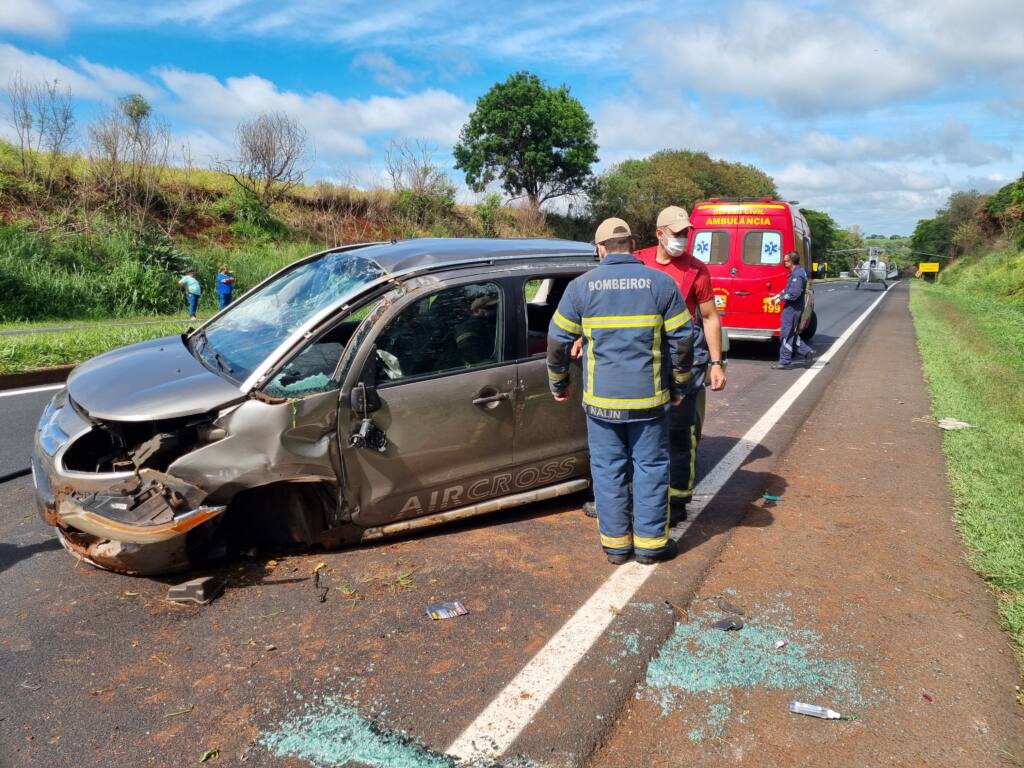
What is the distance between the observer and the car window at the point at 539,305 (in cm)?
433

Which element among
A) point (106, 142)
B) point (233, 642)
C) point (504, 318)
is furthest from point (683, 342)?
point (106, 142)

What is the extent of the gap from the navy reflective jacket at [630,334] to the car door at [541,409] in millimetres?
510

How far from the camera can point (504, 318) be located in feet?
13.8

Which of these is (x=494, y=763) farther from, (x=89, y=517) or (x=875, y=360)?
(x=875, y=360)

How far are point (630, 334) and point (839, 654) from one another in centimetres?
175

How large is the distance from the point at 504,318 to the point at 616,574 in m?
1.60

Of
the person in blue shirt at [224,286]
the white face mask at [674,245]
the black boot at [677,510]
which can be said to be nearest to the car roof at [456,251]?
the white face mask at [674,245]

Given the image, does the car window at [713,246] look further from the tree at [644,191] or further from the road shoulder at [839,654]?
the tree at [644,191]

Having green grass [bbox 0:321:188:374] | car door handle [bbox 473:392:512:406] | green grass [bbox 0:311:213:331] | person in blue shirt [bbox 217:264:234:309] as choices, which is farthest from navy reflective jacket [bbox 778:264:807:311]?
person in blue shirt [bbox 217:264:234:309]

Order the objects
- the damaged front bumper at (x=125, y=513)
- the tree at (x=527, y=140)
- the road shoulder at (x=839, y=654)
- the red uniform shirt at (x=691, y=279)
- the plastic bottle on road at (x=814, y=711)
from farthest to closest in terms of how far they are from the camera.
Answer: the tree at (x=527, y=140), the red uniform shirt at (x=691, y=279), the damaged front bumper at (x=125, y=513), the plastic bottle on road at (x=814, y=711), the road shoulder at (x=839, y=654)

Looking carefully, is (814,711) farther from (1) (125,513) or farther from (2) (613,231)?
(1) (125,513)

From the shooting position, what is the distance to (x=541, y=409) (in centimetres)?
428

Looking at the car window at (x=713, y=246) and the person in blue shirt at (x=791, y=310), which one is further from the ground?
the car window at (x=713, y=246)

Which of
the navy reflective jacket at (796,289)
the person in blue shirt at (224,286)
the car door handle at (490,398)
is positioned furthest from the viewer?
the person in blue shirt at (224,286)
